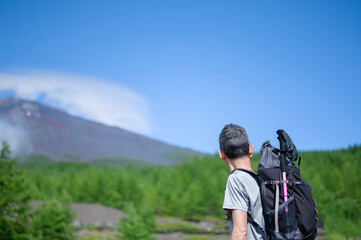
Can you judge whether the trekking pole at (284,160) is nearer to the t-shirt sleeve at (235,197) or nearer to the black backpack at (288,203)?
the black backpack at (288,203)

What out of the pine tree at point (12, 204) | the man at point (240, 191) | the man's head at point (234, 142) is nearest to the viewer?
the man at point (240, 191)

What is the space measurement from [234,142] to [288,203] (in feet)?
1.97

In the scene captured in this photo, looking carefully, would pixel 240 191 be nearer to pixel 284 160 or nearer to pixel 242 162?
pixel 242 162

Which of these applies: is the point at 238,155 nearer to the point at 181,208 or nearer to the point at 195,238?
the point at 195,238

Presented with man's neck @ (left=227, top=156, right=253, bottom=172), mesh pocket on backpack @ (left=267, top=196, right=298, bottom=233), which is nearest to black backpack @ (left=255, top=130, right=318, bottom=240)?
mesh pocket on backpack @ (left=267, top=196, right=298, bottom=233)

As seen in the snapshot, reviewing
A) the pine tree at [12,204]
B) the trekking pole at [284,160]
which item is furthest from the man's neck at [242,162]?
the pine tree at [12,204]

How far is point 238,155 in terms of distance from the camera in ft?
8.90

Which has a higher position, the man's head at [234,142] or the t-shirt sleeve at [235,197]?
the man's head at [234,142]

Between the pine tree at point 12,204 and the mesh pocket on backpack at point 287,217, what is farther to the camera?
the pine tree at point 12,204

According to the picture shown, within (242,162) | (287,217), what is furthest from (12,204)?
(287,217)

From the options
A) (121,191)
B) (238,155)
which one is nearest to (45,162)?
(121,191)

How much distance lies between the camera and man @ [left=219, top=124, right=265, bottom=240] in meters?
2.52

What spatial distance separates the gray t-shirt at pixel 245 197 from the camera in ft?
8.35

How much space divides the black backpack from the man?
74 mm
